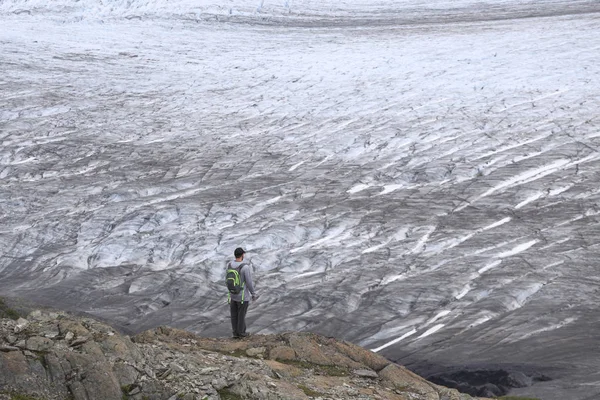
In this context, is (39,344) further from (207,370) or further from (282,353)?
(282,353)

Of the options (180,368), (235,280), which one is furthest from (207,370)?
(235,280)

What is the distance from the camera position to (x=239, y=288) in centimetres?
976

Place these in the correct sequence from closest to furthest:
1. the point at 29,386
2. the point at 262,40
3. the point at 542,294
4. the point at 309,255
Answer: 1. the point at 29,386
2. the point at 542,294
3. the point at 309,255
4. the point at 262,40

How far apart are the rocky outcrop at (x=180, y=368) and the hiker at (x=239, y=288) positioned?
0.52 m

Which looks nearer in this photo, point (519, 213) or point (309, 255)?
point (309, 255)

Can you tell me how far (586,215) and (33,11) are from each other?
27099 mm

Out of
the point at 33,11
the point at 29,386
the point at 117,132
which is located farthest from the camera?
the point at 33,11

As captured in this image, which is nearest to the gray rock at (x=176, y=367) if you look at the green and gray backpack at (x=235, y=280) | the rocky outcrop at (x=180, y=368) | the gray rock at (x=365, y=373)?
the rocky outcrop at (x=180, y=368)

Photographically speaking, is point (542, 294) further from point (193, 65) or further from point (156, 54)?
point (156, 54)

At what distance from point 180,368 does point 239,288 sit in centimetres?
226

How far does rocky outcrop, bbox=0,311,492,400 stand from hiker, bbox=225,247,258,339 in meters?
0.52

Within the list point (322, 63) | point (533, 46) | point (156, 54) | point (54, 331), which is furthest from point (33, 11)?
point (54, 331)

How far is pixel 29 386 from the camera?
668 cm

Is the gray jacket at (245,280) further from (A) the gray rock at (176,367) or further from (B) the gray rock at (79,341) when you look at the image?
(B) the gray rock at (79,341)
